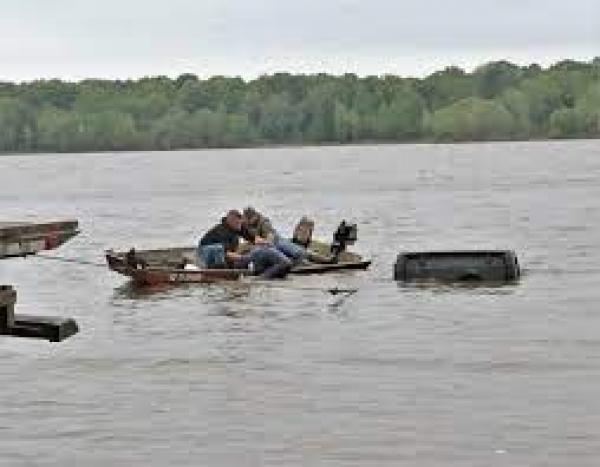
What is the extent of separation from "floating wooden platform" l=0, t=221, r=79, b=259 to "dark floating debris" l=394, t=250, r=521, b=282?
2165 centimetres

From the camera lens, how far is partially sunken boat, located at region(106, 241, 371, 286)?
104ft

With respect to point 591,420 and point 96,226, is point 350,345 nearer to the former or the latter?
point 591,420

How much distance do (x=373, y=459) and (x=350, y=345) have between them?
851cm

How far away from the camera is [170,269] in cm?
3234

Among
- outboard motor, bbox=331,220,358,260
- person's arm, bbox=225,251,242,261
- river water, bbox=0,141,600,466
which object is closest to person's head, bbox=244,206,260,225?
person's arm, bbox=225,251,242,261

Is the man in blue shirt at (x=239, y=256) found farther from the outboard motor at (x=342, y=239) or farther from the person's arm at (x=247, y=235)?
the outboard motor at (x=342, y=239)

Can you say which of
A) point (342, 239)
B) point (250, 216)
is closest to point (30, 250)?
point (250, 216)

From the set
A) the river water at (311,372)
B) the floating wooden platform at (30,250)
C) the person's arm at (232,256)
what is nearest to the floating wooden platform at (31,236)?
the floating wooden platform at (30,250)

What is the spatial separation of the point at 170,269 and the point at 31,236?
21683mm

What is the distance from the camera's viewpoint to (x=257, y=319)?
27016 millimetres

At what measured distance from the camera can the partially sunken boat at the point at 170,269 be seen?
3177cm

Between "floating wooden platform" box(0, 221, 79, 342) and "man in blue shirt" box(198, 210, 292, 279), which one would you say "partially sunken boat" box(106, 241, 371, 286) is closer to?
"man in blue shirt" box(198, 210, 292, 279)

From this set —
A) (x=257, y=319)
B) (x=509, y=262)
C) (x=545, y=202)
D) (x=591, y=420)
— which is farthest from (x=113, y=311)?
(x=545, y=202)

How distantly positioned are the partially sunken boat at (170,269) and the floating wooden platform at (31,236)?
20.7 metres
